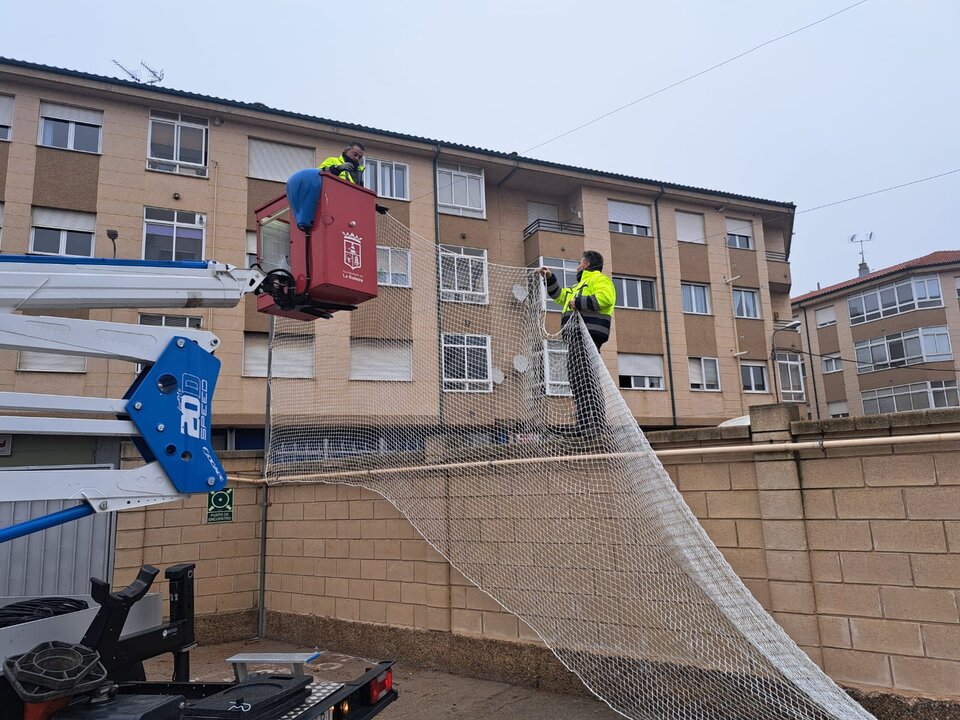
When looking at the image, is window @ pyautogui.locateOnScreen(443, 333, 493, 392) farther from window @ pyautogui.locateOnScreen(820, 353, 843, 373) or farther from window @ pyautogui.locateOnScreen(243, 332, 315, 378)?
window @ pyautogui.locateOnScreen(820, 353, 843, 373)

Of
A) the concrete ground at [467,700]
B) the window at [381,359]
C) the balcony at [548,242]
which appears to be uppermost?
the balcony at [548,242]

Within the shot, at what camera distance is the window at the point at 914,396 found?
29297mm

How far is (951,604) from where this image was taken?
12.6ft

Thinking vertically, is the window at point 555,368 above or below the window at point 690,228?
below

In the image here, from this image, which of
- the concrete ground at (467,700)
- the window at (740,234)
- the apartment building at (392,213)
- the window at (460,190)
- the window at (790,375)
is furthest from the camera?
the window at (790,375)

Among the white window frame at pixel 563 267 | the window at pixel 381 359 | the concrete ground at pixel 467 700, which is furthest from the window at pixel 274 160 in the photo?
the concrete ground at pixel 467 700

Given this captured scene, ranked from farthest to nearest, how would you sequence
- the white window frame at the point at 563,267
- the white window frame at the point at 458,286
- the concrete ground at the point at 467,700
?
the white window frame at the point at 563,267 < the white window frame at the point at 458,286 < the concrete ground at the point at 467,700

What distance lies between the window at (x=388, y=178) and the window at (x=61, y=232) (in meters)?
6.47

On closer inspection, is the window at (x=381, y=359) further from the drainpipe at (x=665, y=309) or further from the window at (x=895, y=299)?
the window at (x=895, y=299)

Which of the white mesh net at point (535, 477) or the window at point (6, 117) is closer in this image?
the white mesh net at point (535, 477)

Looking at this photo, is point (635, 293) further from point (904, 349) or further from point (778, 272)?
point (904, 349)

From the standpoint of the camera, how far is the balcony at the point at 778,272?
2423 centimetres

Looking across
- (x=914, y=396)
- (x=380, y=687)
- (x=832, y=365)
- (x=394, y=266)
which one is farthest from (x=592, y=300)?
(x=832, y=365)

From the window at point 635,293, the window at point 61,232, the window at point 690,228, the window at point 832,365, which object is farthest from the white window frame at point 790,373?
the window at point 61,232
